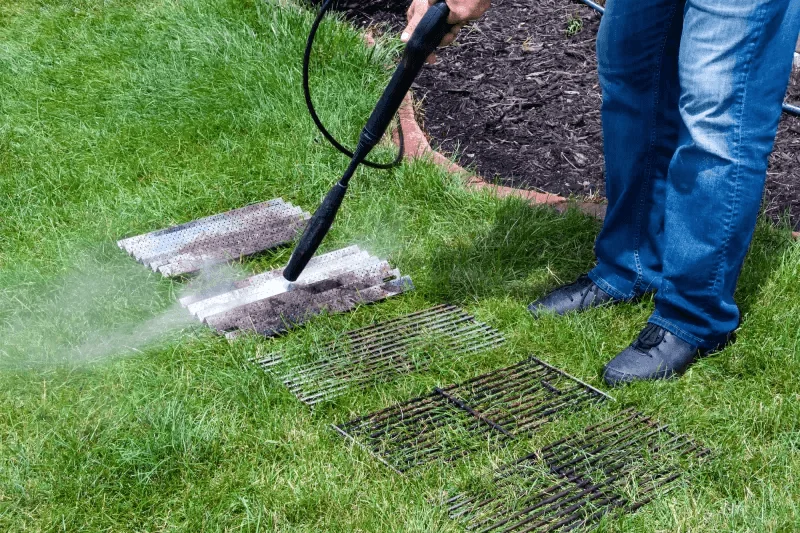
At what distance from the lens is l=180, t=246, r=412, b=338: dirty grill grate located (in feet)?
10.1

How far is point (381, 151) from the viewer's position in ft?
13.6

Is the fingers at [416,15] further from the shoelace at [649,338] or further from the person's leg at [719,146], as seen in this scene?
the shoelace at [649,338]

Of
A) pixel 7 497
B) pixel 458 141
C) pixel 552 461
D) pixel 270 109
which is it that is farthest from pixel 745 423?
pixel 270 109

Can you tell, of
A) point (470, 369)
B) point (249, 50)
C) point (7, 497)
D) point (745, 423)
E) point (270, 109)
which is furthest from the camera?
point (249, 50)

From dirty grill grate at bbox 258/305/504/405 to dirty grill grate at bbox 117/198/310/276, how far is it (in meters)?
0.67

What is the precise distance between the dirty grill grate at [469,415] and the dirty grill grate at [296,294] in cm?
56

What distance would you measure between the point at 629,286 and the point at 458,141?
1.56 m


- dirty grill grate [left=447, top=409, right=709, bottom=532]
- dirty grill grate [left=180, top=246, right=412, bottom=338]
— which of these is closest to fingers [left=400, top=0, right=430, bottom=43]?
dirty grill grate [left=180, top=246, right=412, bottom=338]

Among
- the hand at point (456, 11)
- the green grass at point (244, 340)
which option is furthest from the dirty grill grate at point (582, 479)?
the hand at point (456, 11)

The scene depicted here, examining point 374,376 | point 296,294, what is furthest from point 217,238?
point 374,376

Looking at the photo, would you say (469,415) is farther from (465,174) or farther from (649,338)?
(465,174)

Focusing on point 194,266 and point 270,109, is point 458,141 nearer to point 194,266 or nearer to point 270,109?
point 270,109

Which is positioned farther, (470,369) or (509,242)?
(509,242)

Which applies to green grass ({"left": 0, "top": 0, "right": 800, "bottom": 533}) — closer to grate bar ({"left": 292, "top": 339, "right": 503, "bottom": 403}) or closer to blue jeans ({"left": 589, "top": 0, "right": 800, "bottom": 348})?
grate bar ({"left": 292, "top": 339, "right": 503, "bottom": 403})
